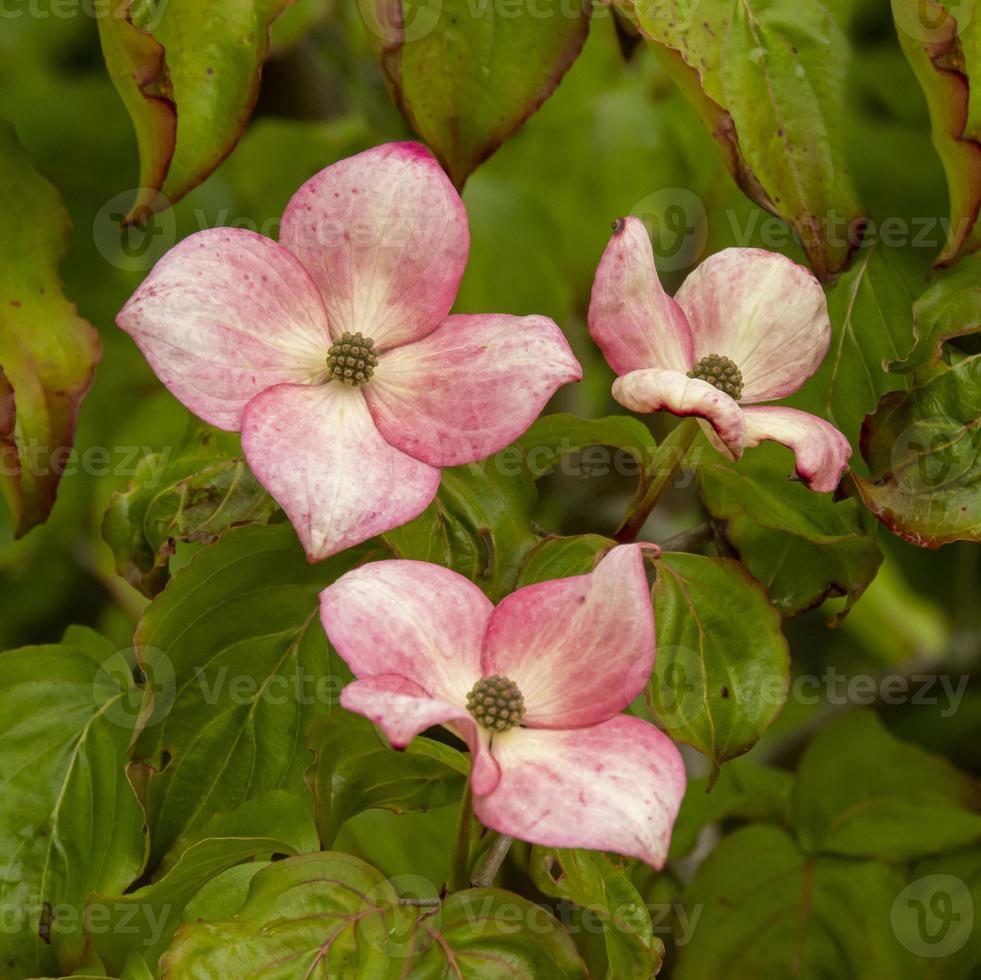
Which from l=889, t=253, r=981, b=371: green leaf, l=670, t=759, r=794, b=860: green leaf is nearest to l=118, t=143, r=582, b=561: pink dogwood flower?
l=889, t=253, r=981, b=371: green leaf

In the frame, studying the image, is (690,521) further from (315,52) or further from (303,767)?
(303,767)

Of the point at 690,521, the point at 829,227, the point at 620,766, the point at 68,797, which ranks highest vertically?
the point at 829,227

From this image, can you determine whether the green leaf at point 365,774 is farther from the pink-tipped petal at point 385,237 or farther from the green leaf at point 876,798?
the green leaf at point 876,798

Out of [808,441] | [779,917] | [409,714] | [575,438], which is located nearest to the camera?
[409,714]

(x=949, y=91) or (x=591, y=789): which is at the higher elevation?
(x=949, y=91)

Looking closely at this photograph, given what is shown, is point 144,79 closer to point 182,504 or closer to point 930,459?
point 182,504

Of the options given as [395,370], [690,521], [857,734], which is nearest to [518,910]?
[395,370]

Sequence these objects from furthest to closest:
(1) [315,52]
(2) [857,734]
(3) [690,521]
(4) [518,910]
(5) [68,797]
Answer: (3) [690,521] < (1) [315,52] < (2) [857,734] < (5) [68,797] < (4) [518,910]

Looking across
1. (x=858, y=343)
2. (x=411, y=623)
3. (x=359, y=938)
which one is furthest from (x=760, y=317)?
(x=359, y=938)
